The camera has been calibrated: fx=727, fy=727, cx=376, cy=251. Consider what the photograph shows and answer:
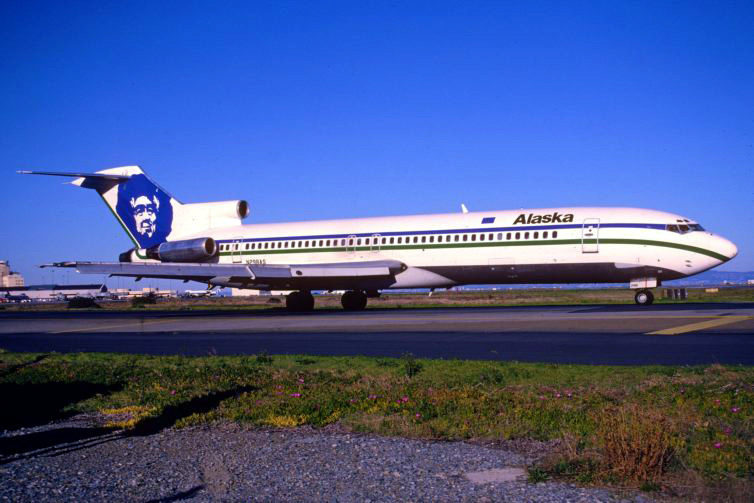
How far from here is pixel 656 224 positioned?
27734mm

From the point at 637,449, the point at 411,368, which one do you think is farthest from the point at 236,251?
the point at 637,449

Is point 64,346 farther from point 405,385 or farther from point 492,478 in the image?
point 492,478

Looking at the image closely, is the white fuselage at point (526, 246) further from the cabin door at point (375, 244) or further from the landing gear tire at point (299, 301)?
the landing gear tire at point (299, 301)

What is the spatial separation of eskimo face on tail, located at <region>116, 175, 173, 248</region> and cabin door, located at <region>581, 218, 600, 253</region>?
22073 mm

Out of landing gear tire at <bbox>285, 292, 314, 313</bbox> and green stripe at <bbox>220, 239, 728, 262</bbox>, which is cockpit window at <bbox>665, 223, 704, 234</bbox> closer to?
green stripe at <bbox>220, 239, 728, 262</bbox>

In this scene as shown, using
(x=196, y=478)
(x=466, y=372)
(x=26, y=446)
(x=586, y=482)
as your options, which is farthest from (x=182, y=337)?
(x=586, y=482)

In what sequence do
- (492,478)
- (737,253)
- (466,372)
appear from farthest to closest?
(737,253), (466,372), (492,478)

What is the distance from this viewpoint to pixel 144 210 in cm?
3869

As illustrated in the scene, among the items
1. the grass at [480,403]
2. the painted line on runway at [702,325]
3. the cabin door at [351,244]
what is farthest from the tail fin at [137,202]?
the painted line on runway at [702,325]

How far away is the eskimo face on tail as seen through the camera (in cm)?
3844

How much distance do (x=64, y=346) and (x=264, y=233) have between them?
714 inches

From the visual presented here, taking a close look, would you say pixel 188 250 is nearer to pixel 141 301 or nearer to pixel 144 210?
pixel 144 210

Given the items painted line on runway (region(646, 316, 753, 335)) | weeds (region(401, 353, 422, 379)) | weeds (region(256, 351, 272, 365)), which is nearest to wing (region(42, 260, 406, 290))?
painted line on runway (region(646, 316, 753, 335))

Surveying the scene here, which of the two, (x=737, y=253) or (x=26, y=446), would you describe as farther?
(x=737, y=253)
